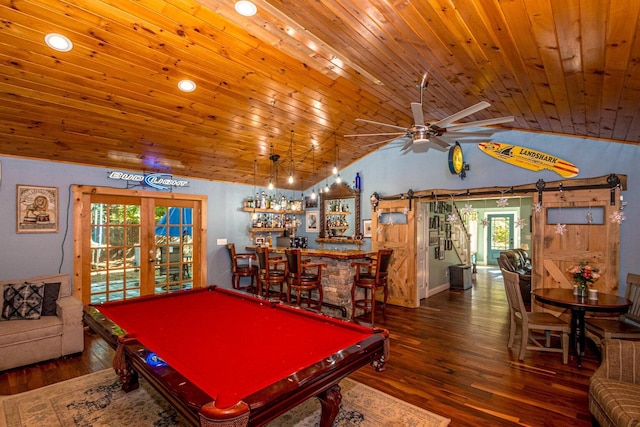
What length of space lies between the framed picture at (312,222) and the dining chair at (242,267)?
5.59 ft

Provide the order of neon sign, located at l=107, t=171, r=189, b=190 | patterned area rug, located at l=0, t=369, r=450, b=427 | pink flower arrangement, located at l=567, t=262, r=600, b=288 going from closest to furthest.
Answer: patterned area rug, located at l=0, t=369, r=450, b=427 → pink flower arrangement, located at l=567, t=262, r=600, b=288 → neon sign, located at l=107, t=171, r=189, b=190

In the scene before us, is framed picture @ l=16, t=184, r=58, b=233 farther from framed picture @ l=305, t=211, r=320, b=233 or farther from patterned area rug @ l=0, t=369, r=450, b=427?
framed picture @ l=305, t=211, r=320, b=233

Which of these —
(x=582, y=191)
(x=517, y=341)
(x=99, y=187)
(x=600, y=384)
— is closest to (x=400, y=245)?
(x=517, y=341)

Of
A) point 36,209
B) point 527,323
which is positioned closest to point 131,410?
point 36,209

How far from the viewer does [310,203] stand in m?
7.93

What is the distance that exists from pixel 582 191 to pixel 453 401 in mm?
3590

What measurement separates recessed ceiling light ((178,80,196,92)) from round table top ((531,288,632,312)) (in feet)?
15.9

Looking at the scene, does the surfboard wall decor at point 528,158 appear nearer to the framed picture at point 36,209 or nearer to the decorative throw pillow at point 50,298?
the decorative throw pillow at point 50,298

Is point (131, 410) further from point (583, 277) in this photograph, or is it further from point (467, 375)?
point (583, 277)

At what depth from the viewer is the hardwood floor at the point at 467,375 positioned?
2719 mm

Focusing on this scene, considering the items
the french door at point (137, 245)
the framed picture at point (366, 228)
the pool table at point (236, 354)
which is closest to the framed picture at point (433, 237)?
the framed picture at point (366, 228)

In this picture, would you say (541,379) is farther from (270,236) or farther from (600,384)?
(270,236)

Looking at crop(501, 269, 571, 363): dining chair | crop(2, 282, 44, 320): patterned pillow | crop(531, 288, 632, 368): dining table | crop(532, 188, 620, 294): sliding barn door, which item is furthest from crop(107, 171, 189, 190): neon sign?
crop(532, 188, 620, 294): sliding barn door

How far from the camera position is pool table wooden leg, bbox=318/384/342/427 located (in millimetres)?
1971
